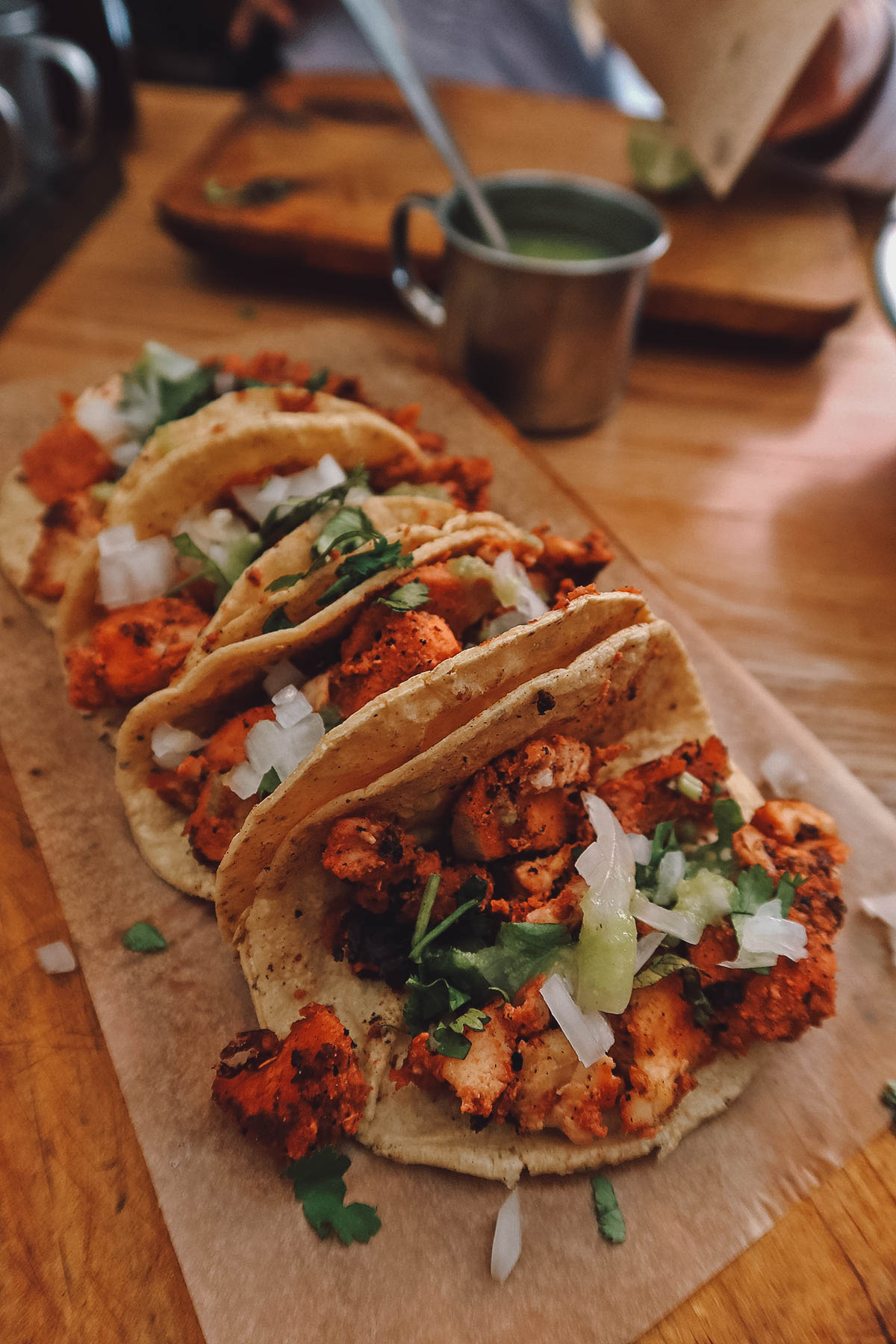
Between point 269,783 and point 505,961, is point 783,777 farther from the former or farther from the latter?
point 269,783

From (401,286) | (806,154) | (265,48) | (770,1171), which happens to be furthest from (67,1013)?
(265,48)

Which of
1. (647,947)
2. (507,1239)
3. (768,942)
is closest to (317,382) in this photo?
(647,947)

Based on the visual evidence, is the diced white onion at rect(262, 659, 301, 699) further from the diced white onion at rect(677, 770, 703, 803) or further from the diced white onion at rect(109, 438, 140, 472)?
the diced white onion at rect(109, 438, 140, 472)

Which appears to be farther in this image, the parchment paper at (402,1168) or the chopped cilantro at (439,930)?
the chopped cilantro at (439,930)

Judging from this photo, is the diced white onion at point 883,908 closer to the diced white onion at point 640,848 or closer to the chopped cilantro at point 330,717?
the diced white onion at point 640,848

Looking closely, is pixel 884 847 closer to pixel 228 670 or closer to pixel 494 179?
pixel 228 670

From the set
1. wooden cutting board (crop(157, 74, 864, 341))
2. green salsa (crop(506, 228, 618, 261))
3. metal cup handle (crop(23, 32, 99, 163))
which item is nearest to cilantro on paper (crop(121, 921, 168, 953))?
green salsa (crop(506, 228, 618, 261))

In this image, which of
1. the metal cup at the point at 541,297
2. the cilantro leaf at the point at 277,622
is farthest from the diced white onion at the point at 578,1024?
the metal cup at the point at 541,297

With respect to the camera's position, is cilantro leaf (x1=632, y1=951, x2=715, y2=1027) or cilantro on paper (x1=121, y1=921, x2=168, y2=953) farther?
cilantro on paper (x1=121, y1=921, x2=168, y2=953)
